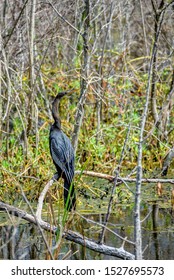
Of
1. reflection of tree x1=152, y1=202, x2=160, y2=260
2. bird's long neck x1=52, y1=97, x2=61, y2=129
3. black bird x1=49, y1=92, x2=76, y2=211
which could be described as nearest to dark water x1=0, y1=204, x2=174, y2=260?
reflection of tree x1=152, y1=202, x2=160, y2=260

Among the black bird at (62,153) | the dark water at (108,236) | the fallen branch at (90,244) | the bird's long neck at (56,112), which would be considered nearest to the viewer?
the fallen branch at (90,244)

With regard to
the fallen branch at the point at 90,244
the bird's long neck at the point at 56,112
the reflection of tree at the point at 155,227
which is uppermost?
the bird's long neck at the point at 56,112

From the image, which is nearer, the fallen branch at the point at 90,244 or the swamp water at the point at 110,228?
the fallen branch at the point at 90,244

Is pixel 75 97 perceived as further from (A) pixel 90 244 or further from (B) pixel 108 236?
(A) pixel 90 244

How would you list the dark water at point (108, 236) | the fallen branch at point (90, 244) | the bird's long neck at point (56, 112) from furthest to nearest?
1. the bird's long neck at point (56, 112)
2. the dark water at point (108, 236)
3. the fallen branch at point (90, 244)

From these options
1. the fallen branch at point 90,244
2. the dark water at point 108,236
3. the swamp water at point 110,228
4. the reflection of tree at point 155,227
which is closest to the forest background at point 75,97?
the swamp water at point 110,228

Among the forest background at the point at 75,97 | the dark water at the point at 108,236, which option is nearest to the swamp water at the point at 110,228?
the dark water at the point at 108,236

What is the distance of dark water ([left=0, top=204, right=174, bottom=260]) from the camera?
7.10m

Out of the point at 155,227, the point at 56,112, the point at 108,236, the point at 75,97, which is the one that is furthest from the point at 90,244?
the point at 75,97

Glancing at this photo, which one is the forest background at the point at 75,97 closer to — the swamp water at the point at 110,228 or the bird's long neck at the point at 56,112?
the swamp water at the point at 110,228

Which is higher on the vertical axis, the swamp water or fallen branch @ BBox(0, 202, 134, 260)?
fallen branch @ BBox(0, 202, 134, 260)

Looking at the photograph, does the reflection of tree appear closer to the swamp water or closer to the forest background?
the swamp water

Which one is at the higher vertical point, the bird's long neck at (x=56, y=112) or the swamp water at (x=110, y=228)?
the bird's long neck at (x=56, y=112)

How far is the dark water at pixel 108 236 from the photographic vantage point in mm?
7102
